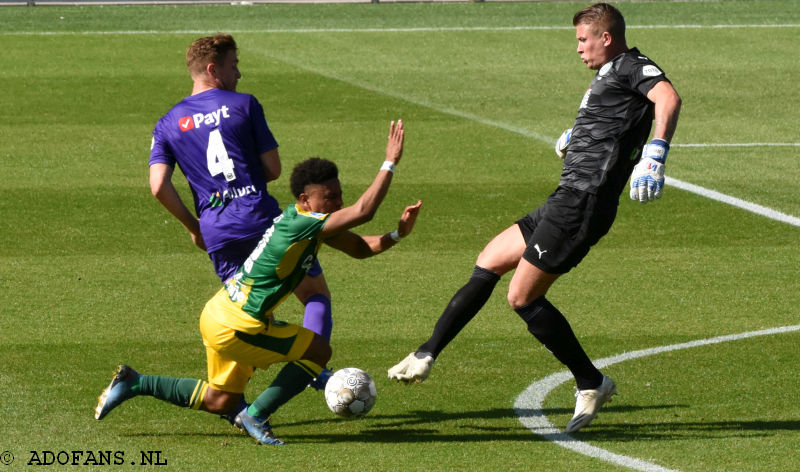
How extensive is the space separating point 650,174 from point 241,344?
2205 mm

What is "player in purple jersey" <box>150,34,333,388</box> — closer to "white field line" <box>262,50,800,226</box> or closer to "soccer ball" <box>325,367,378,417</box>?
"soccer ball" <box>325,367,378,417</box>

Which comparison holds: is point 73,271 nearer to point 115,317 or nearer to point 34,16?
point 115,317

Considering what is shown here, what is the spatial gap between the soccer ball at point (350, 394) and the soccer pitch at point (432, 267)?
0.16 m

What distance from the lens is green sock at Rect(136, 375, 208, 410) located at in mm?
6926

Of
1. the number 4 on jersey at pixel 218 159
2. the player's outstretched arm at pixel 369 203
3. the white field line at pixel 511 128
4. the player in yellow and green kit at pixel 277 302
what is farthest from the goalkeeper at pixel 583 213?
the white field line at pixel 511 128

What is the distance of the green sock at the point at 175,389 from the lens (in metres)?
6.93

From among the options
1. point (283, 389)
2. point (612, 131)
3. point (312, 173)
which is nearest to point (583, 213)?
point (612, 131)

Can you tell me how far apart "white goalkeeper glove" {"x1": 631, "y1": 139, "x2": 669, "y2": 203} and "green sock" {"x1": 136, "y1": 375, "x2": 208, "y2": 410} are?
241 cm

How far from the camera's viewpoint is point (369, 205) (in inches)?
254

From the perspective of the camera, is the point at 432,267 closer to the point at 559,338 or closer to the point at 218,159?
the point at 559,338

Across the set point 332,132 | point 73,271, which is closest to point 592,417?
point 73,271

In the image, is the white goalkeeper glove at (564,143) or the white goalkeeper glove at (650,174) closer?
the white goalkeeper glove at (650,174)

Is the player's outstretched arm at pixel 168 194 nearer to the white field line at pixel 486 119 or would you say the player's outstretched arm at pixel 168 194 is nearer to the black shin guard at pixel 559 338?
the black shin guard at pixel 559 338

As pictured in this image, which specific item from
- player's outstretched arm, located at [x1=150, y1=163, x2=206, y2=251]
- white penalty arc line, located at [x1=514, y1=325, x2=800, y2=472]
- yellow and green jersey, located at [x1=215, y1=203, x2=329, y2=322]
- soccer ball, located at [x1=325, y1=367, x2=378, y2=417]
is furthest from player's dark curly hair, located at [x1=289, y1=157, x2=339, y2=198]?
white penalty arc line, located at [x1=514, y1=325, x2=800, y2=472]
